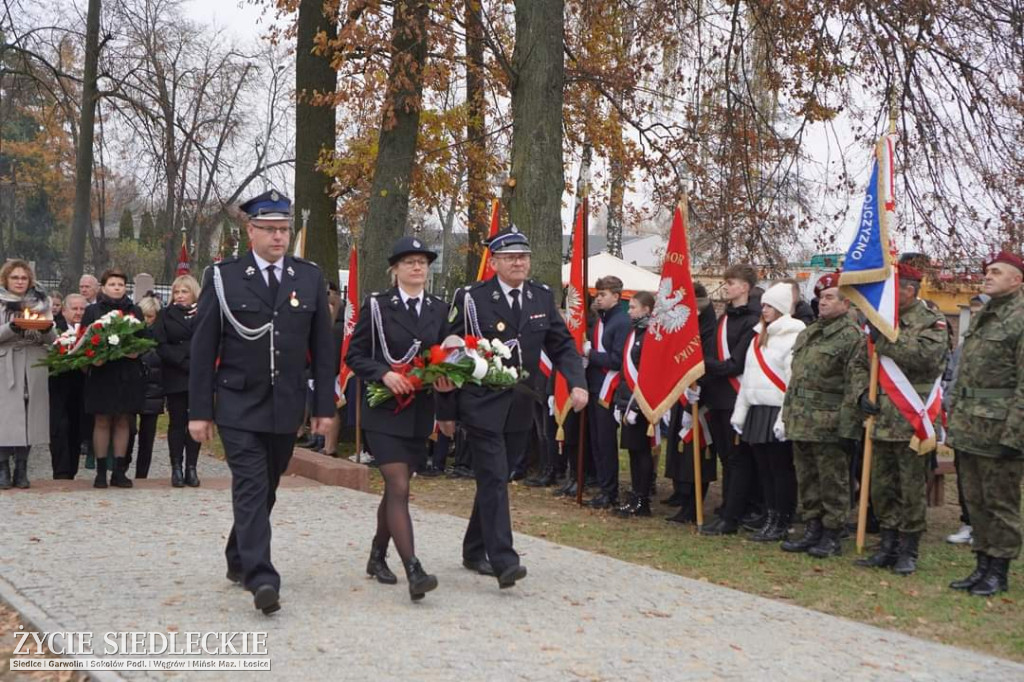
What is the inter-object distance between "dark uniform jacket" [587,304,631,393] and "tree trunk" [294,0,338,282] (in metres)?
7.66

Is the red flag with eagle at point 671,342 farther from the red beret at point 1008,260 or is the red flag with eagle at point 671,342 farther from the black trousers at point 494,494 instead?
the black trousers at point 494,494

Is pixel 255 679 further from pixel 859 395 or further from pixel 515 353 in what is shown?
pixel 859 395

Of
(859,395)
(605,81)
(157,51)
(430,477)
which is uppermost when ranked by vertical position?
(157,51)

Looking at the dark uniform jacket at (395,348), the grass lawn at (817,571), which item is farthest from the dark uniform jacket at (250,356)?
the grass lawn at (817,571)

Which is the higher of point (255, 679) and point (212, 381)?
point (212, 381)

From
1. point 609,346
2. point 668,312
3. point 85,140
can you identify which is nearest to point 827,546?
point 668,312

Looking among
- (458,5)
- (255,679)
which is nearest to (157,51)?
(458,5)

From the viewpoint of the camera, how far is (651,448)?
10.9m

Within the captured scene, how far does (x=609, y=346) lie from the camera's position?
11430 mm

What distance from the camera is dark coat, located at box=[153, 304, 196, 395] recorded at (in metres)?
11.2

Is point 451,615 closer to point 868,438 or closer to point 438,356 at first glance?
point 438,356

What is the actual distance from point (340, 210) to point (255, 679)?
739 inches

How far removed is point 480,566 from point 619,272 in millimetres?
19305

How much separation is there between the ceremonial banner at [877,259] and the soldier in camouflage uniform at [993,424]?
0.66 meters
